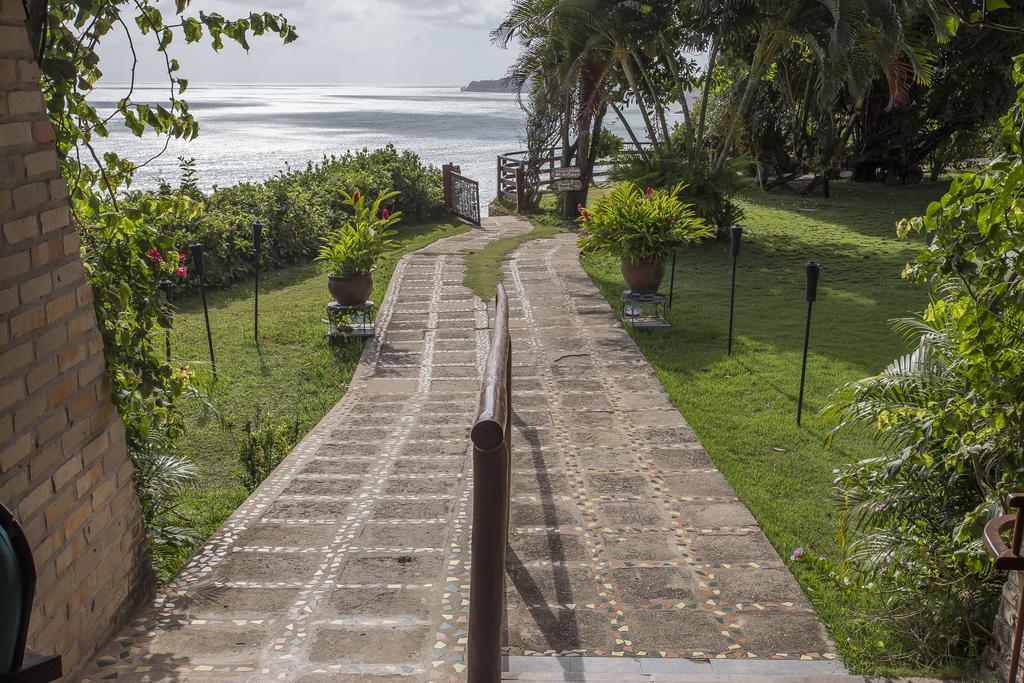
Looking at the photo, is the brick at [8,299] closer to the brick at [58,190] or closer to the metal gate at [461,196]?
the brick at [58,190]

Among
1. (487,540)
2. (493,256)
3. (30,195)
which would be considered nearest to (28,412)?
(30,195)

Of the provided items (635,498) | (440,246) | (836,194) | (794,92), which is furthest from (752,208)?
(635,498)

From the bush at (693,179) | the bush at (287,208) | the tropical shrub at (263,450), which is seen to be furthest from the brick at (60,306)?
the bush at (693,179)

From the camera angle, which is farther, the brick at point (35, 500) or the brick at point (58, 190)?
the brick at point (58, 190)

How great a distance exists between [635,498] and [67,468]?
2.97 meters

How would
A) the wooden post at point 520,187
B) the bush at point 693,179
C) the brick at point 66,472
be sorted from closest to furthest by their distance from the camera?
the brick at point 66,472, the bush at point 693,179, the wooden post at point 520,187

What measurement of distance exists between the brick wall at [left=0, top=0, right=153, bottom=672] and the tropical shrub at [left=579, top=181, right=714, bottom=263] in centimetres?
661

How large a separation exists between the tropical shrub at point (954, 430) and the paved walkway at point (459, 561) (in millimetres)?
414

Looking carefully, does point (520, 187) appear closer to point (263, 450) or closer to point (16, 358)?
point (263, 450)

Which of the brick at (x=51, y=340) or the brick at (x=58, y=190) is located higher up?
the brick at (x=58, y=190)

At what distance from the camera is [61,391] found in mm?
3023

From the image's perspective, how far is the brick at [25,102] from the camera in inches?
107

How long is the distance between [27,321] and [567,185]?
49.3ft

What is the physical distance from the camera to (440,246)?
1466 centimetres
